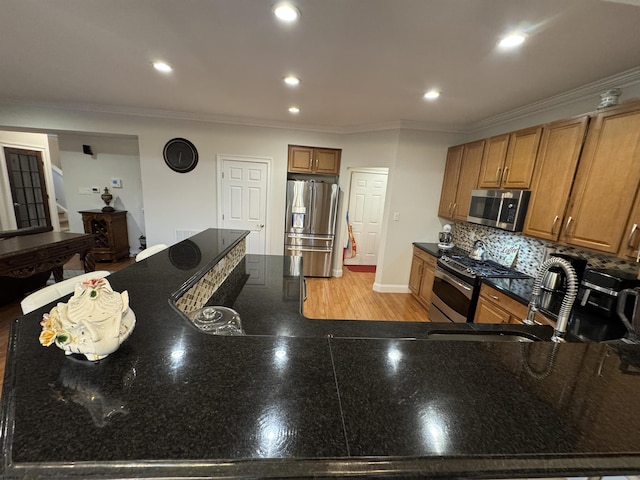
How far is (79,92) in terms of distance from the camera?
3.09 m

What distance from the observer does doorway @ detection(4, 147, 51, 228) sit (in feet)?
16.1

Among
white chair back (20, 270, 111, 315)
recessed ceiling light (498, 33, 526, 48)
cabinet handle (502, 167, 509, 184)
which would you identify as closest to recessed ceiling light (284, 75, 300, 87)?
recessed ceiling light (498, 33, 526, 48)

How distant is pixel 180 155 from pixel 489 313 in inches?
175

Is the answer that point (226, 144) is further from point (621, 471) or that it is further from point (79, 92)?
point (621, 471)

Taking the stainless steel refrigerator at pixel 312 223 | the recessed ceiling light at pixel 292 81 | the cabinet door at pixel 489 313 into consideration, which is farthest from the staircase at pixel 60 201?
the cabinet door at pixel 489 313

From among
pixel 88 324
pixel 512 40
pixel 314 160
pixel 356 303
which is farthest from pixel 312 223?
pixel 88 324

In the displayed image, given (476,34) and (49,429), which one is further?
(476,34)

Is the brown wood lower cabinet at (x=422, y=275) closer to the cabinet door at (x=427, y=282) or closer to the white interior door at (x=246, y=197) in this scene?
the cabinet door at (x=427, y=282)

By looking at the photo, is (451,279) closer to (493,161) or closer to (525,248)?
(525,248)

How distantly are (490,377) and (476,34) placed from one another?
1.85m

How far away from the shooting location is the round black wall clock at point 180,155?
3893 millimetres

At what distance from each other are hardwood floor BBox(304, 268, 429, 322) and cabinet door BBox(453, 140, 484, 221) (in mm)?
1355

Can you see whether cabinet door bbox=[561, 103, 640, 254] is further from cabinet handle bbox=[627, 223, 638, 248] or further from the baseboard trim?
the baseboard trim

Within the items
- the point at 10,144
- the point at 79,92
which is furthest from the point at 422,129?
the point at 10,144
